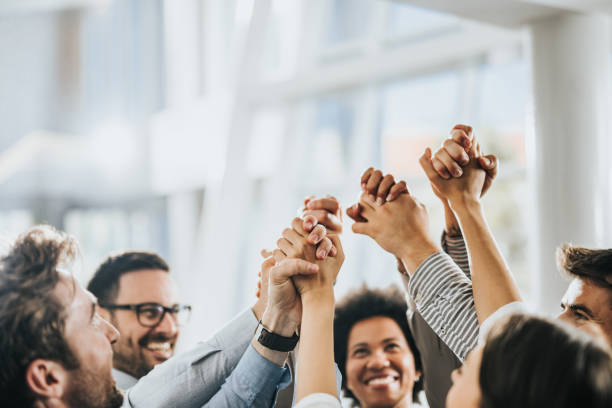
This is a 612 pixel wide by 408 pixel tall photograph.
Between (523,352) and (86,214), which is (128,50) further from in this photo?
(523,352)

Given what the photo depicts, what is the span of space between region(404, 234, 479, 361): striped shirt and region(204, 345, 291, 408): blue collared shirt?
0.31 meters

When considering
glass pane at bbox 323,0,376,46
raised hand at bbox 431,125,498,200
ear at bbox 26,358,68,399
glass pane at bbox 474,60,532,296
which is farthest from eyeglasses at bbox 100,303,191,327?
glass pane at bbox 323,0,376,46

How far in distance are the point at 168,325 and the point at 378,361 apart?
0.63 metres

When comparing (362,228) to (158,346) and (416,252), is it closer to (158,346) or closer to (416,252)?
(416,252)

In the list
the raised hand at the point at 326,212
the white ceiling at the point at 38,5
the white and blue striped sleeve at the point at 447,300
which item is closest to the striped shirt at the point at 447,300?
the white and blue striped sleeve at the point at 447,300

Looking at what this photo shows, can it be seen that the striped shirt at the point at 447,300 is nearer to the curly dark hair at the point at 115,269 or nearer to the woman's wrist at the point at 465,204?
the woman's wrist at the point at 465,204

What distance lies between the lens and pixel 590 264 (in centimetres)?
131

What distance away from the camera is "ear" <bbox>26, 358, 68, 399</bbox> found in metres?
1.03

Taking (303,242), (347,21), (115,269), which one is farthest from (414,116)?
(303,242)

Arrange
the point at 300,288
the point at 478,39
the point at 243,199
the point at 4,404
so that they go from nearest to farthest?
the point at 4,404 < the point at 300,288 < the point at 478,39 < the point at 243,199

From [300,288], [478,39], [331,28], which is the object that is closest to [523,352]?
[300,288]

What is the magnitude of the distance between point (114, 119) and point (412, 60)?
2451 millimetres

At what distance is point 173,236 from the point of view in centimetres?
524

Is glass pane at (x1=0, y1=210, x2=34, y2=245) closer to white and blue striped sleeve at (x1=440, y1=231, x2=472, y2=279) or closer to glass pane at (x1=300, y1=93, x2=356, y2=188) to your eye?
glass pane at (x1=300, y1=93, x2=356, y2=188)
